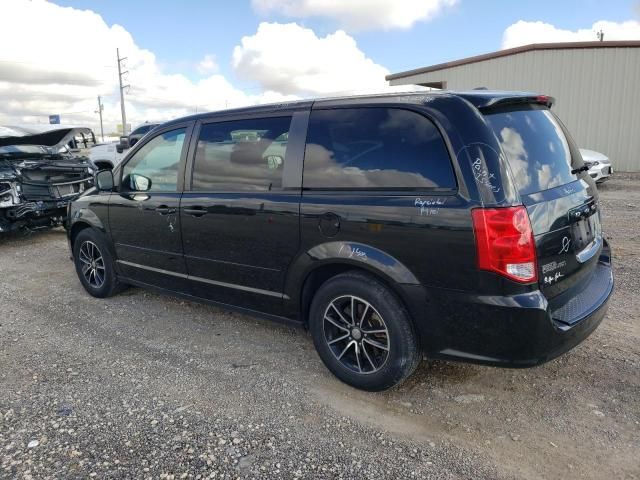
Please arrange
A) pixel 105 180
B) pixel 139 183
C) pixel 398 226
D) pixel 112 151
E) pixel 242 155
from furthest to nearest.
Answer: pixel 112 151
pixel 105 180
pixel 139 183
pixel 242 155
pixel 398 226

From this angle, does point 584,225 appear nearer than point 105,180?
Yes

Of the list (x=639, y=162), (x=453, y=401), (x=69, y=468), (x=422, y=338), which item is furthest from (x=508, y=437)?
(x=639, y=162)

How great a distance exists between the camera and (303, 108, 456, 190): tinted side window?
2.79 metres

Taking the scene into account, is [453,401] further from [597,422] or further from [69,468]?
[69,468]

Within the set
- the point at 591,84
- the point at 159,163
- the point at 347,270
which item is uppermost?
the point at 591,84

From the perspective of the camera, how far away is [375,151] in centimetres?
301

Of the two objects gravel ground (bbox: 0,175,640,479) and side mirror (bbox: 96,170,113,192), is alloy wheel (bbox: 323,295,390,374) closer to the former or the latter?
gravel ground (bbox: 0,175,640,479)

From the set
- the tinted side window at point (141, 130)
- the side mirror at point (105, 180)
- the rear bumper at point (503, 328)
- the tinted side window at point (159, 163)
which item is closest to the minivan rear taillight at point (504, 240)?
the rear bumper at point (503, 328)

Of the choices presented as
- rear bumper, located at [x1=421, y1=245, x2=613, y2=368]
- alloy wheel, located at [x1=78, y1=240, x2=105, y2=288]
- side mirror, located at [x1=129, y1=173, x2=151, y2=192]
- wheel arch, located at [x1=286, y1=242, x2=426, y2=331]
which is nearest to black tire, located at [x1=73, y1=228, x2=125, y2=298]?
alloy wheel, located at [x1=78, y1=240, x2=105, y2=288]

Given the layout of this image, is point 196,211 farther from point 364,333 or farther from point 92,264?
point 92,264

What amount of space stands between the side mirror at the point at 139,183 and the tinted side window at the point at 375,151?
69.6 inches

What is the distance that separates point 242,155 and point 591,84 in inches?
635

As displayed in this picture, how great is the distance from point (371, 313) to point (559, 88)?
16406 millimetres

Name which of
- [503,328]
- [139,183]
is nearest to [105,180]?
[139,183]
